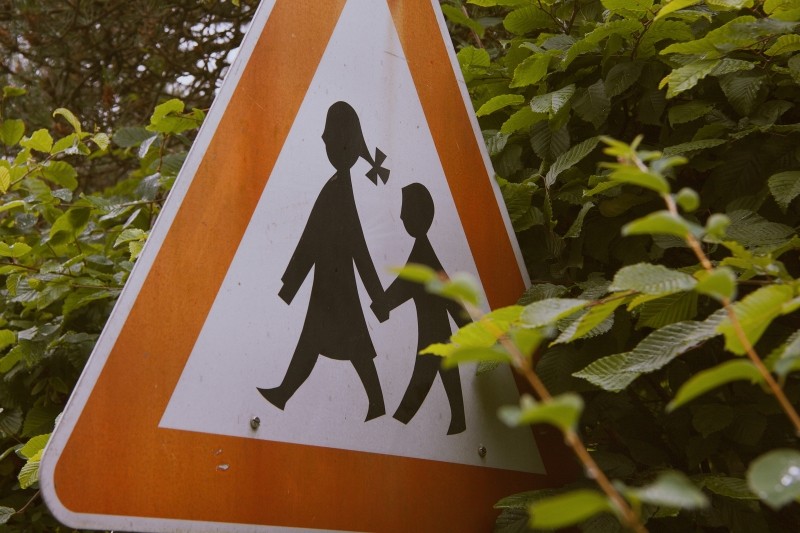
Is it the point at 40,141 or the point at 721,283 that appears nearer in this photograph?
the point at 721,283

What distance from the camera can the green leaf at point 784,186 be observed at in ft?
4.38

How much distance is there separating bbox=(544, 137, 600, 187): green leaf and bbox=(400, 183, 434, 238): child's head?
12.2 inches

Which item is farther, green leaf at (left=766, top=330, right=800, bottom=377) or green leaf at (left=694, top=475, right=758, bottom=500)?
green leaf at (left=694, top=475, right=758, bottom=500)

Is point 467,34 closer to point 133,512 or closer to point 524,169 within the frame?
point 524,169

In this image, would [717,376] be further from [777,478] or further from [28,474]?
[28,474]

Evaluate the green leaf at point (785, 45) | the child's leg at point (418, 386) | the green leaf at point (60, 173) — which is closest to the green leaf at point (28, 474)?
the child's leg at point (418, 386)

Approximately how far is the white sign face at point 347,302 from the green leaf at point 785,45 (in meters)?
0.63

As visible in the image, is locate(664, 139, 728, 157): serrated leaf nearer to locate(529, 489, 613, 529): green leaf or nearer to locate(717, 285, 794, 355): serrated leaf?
locate(717, 285, 794, 355): serrated leaf

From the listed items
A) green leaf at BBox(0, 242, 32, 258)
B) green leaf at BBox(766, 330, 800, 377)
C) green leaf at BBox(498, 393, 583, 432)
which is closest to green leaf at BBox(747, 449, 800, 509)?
green leaf at BBox(766, 330, 800, 377)

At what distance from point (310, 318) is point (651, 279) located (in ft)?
1.61

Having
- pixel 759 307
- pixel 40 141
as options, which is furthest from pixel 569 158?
pixel 40 141

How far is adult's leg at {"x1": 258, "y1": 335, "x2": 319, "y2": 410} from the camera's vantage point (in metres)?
1.06

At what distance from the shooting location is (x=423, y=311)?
1.30m

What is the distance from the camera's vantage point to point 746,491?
1221 mm
